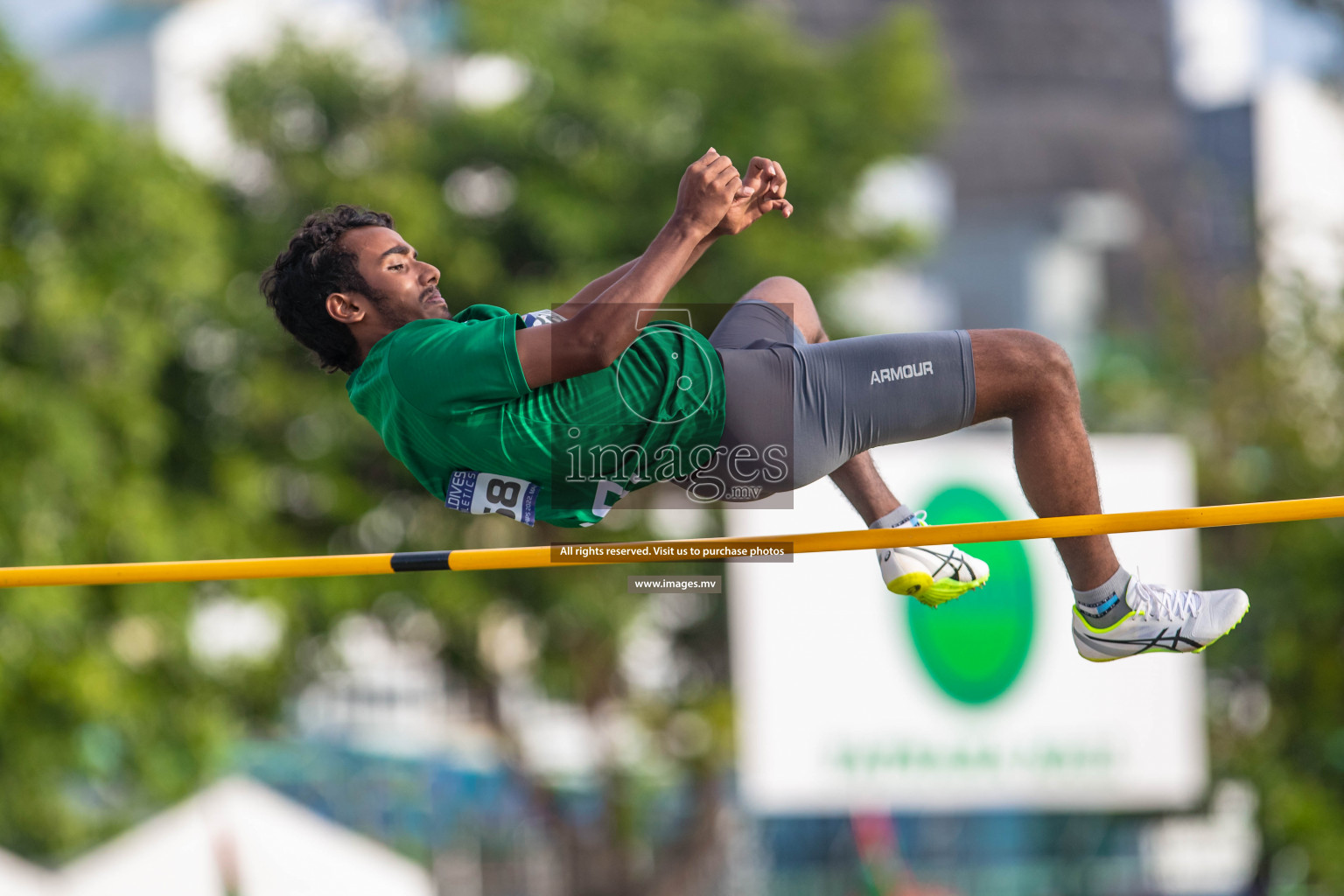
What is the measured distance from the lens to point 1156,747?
50.1 feet

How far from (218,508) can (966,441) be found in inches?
272

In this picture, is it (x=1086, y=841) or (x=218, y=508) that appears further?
(x=1086, y=841)

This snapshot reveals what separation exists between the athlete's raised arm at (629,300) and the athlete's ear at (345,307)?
606 mm

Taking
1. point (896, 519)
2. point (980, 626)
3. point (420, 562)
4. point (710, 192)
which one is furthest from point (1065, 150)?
point (710, 192)

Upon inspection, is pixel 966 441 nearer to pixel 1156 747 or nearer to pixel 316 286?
pixel 1156 747

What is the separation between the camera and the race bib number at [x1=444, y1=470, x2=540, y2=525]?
4.98 metres

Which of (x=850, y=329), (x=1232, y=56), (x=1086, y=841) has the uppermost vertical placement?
(x=1232, y=56)

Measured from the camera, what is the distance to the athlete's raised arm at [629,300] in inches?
178

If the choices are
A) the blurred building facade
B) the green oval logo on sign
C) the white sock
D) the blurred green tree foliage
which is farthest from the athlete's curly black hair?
the blurred building facade

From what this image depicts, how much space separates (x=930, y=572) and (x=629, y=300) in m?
1.53

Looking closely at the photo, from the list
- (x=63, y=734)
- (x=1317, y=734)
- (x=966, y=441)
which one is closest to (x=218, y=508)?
(x=63, y=734)

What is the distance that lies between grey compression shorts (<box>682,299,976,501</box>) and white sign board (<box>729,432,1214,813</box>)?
28.2ft

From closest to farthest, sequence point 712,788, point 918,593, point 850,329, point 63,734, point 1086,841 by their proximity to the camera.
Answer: point 918,593, point 63,734, point 850,329, point 712,788, point 1086,841

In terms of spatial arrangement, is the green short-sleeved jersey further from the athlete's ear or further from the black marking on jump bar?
the black marking on jump bar
